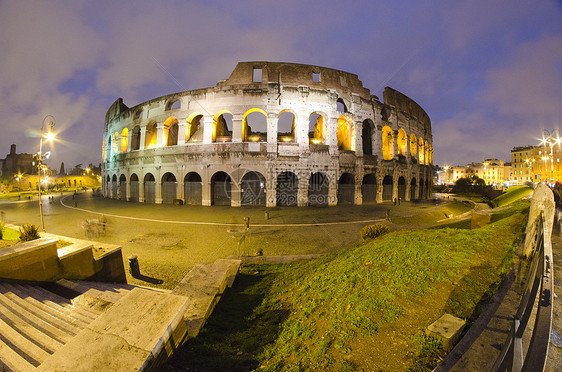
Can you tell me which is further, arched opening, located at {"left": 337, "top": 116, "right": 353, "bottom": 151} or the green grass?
arched opening, located at {"left": 337, "top": 116, "right": 353, "bottom": 151}

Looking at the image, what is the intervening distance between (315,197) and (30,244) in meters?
17.1

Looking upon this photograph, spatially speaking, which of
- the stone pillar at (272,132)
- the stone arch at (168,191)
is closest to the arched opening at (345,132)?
the stone pillar at (272,132)

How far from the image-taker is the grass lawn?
2.57m

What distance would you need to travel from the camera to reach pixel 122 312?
2535 millimetres

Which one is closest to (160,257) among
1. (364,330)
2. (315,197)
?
(364,330)

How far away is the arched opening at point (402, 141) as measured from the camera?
24667 millimetres

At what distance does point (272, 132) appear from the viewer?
60.5 ft

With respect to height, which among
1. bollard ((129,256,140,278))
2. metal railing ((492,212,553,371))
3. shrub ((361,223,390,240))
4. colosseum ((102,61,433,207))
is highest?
colosseum ((102,61,433,207))

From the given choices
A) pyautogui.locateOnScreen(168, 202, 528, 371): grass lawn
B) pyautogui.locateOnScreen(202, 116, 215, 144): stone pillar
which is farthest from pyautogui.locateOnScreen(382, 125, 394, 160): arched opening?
pyautogui.locateOnScreen(168, 202, 528, 371): grass lawn

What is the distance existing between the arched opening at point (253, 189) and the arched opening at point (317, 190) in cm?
442

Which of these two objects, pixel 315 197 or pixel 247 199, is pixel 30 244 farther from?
pixel 315 197

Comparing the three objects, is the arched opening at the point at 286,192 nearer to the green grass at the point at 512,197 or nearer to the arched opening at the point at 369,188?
the arched opening at the point at 369,188

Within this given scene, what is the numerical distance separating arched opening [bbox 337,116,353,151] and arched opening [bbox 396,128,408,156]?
23.0 feet

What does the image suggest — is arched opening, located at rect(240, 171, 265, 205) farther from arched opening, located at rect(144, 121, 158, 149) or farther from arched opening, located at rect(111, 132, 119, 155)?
arched opening, located at rect(111, 132, 119, 155)
